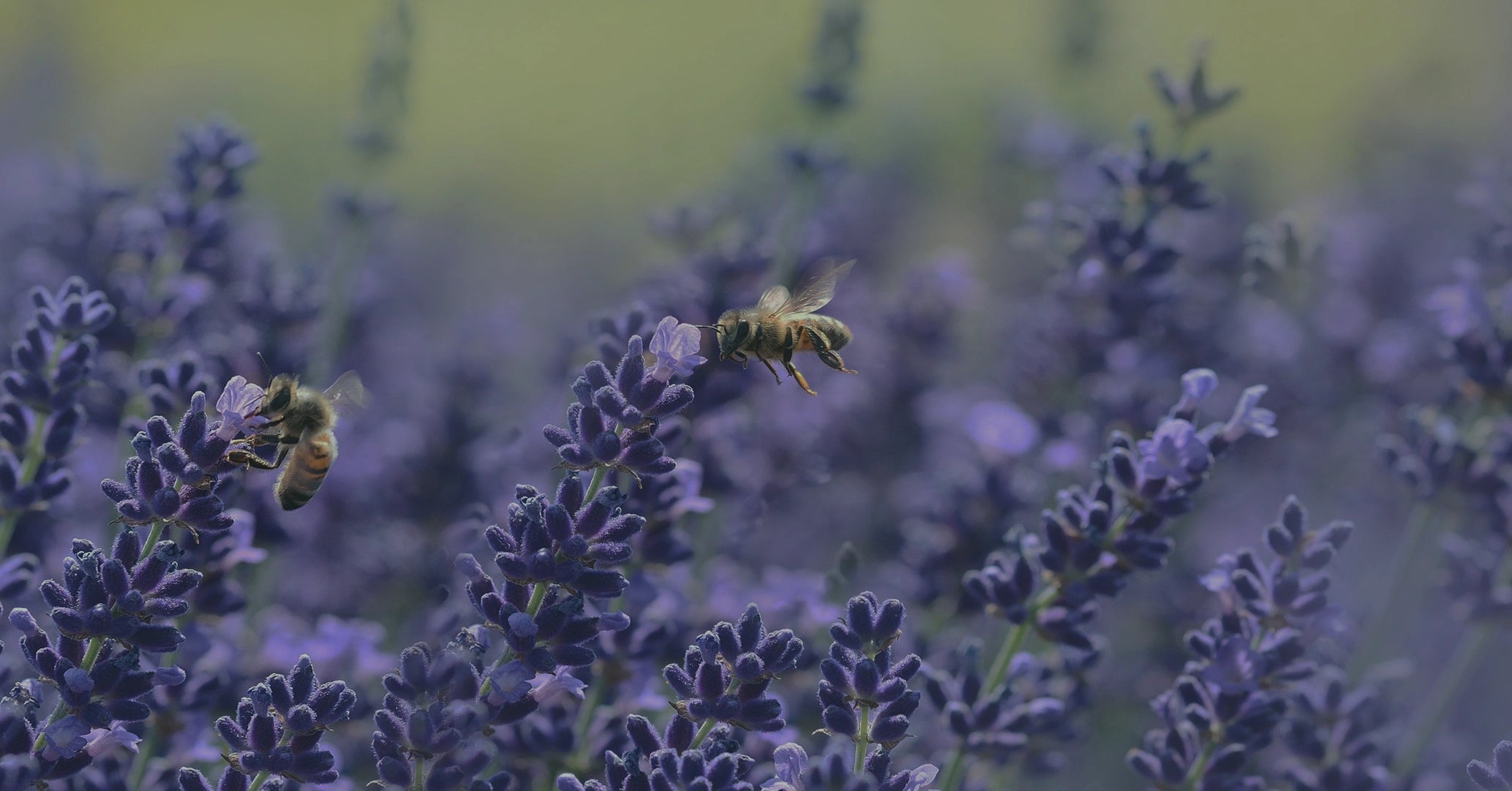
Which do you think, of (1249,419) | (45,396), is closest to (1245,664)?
(1249,419)

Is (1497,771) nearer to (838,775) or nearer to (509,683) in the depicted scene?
(838,775)

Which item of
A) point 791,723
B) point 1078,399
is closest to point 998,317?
point 1078,399

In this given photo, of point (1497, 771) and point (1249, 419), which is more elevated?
point (1249, 419)

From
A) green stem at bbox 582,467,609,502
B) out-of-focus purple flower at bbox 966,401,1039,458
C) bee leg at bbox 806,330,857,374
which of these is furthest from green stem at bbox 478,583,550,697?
out-of-focus purple flower at bbox 966,401,1039,458

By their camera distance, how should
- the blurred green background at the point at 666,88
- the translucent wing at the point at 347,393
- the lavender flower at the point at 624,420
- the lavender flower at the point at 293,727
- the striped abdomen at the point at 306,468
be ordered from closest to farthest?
1. the lavender flower at the point at 293,727
2. the lavender flower at the point at 624,420
3. the striped abdomen at the point at 306,468
4. the translucent wing at the point at 347,393
5. the blurred green background at the point at 666,88

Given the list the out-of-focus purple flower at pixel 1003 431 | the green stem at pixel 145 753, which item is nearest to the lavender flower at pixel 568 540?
the green stem at pixel 145 753

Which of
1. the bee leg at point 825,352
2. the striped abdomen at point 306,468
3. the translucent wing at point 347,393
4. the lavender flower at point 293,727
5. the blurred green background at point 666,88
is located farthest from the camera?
the blurred green background at point 666,88

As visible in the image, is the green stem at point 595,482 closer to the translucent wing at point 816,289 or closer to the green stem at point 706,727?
the green stem at point 706,727
